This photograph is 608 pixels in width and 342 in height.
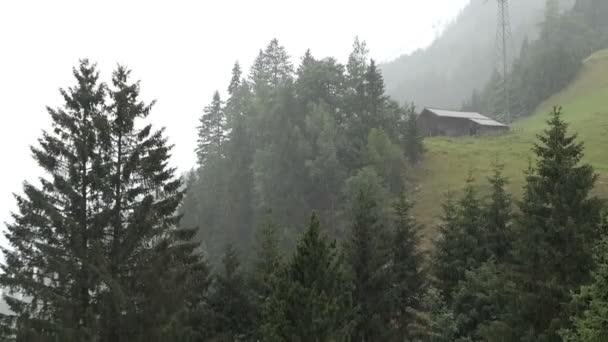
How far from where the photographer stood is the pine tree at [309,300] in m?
17.5

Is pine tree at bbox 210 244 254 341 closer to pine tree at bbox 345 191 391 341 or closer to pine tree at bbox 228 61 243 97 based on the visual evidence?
pine tree at bbox 345 191 391 341

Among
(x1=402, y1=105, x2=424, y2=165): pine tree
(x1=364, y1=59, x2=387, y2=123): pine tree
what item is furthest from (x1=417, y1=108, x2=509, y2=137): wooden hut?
(x1=364, y1=59, x2=387, y2=123): pine tree

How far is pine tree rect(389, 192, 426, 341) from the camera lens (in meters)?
28.8

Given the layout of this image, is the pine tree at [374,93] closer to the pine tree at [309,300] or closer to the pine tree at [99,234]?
the pine tree at [99,234]

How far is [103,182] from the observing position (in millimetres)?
23797

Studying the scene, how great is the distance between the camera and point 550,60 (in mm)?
97812

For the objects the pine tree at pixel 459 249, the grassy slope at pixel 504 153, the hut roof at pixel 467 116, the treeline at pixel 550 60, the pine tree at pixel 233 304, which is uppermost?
the treeline at pixel 550 60

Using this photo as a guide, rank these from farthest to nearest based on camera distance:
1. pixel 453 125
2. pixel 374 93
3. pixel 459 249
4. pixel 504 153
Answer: pixel 453 125, pixel 504 153, pixel 374 93, pixel 459 249

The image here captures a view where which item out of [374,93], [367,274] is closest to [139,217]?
[367,274]

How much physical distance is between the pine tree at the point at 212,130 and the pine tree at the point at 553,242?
54964 millimetres

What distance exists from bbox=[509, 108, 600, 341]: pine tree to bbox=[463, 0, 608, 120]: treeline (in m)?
75.7

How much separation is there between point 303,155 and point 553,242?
118ft

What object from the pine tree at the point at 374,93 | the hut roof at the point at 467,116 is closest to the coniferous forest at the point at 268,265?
the pine tree at the point at 374,93

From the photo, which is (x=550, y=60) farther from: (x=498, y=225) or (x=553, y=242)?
(x=553, y=242)
